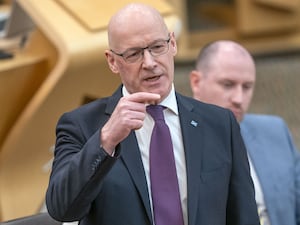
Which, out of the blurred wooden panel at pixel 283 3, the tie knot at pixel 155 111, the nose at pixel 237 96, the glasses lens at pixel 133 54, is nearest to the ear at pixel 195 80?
the nose at pixel 237 96

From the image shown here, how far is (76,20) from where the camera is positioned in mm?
3422

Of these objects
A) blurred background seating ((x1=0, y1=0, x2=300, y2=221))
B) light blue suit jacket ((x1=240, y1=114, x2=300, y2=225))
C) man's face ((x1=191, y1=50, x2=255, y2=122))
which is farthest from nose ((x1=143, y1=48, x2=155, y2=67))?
blurred background seating ((x1=0, y1=0, x2=300, y2=221))

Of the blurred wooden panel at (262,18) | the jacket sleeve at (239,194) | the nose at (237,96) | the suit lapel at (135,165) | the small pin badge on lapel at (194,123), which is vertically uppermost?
the small pin badge on lapel at (194,123)

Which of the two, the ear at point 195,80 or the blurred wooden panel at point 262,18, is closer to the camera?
the ear at point 195,80

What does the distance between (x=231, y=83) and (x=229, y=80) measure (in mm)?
12

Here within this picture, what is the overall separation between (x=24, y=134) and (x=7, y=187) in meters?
0.26

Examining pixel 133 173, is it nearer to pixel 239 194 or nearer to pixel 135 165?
pixel 135 165

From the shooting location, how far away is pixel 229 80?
2732 mm

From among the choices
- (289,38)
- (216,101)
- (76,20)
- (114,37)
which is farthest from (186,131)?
(289,38)

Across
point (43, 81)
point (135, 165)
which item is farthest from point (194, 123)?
point (43, 81)

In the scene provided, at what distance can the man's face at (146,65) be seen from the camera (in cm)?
175

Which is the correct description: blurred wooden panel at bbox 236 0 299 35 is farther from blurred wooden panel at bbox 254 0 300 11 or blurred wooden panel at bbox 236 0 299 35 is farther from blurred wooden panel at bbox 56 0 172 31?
blurred wooden panel at bbox 56 0 172 31

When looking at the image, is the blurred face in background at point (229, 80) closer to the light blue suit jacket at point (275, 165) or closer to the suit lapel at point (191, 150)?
the light blue suit jacket at point (275, 165)

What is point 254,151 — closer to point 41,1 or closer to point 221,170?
point 221,170
